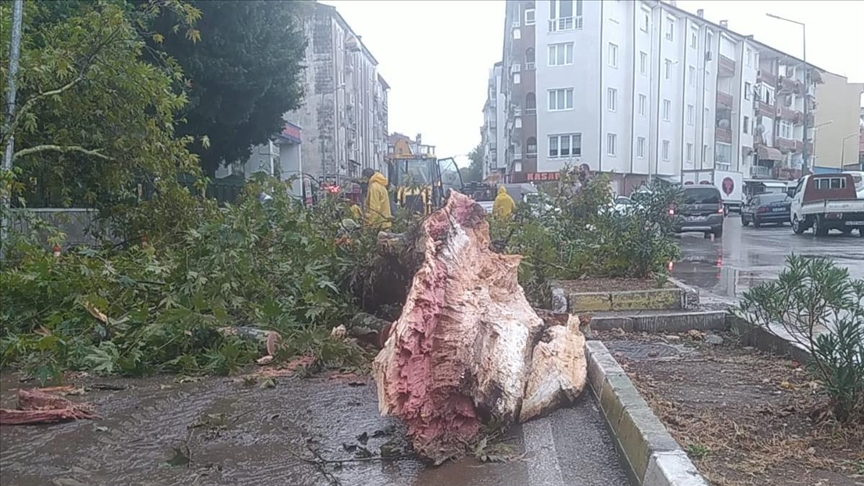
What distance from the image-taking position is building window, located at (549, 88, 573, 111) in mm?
46156

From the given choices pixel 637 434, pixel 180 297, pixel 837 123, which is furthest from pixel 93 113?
pixel 837 123

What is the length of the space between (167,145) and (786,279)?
25.5 ft

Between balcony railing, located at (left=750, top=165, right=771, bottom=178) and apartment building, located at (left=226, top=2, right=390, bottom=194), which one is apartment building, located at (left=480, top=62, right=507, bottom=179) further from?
balcony railing, located at (left=750, top=165, right=771, bottom=178)

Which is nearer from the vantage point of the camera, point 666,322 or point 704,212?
point 666,322

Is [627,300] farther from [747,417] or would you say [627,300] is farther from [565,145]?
[565,145]

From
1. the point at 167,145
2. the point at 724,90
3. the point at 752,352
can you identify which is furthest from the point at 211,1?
the point at 724,90

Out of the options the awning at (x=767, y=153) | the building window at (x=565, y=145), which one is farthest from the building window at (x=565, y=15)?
the awning at (x=767, y=153)

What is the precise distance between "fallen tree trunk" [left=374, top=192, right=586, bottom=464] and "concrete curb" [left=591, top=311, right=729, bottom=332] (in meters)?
1.82

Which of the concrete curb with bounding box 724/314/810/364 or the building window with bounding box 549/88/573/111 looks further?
the building window with bounding box 549/88/573/111

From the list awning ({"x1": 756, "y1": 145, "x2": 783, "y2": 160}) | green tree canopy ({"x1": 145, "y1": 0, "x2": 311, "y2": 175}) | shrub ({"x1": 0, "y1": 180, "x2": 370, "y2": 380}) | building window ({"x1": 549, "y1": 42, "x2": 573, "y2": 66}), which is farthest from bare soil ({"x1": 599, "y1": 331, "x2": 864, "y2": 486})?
awning ({"x1": 756, "y1": 145, "x2": 783, "y2": 160})

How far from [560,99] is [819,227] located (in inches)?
1019

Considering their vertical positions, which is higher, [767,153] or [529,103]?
[529,103]

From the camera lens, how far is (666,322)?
702 centimetres

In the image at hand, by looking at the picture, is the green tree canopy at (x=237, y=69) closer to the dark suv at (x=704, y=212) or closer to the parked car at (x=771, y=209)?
the dark suv at (x=704, y=212)
